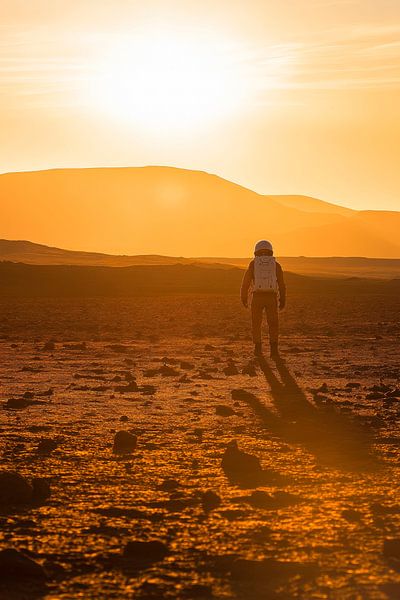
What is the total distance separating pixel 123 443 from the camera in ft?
30.0

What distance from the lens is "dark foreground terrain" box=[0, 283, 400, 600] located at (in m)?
5.61

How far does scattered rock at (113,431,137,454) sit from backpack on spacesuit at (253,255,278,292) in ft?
28.0

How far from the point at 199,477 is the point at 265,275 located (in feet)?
32.0

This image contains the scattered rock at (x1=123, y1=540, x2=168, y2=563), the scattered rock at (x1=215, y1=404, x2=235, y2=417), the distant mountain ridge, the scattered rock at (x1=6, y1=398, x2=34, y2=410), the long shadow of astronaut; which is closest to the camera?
the scattered rock at (x1=123, y1=540, x2=168, y2=563)

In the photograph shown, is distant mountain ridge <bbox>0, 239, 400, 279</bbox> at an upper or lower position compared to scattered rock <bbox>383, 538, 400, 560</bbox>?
upper

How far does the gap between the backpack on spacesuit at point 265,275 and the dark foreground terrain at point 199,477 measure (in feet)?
3.78

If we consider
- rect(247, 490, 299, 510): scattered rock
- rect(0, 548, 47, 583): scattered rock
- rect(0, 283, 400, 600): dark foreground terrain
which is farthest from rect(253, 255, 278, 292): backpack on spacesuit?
rect(0, 548, 47, 583): scattered rock

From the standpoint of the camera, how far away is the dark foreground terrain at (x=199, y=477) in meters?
5.61

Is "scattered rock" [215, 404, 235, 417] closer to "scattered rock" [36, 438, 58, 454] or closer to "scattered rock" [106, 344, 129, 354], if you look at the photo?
"scattered rock" [36, 438, 58, 454]

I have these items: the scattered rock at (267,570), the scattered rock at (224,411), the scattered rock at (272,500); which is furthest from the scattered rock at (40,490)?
the scattered rock at (224,411)

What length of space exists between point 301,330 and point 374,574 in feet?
62.7

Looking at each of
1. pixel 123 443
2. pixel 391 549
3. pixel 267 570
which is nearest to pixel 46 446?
pixel 123 443

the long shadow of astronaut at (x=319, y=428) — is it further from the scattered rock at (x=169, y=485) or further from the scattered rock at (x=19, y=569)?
the scattered rock at (x=19, y=569)

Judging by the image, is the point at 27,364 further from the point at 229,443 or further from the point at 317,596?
the point at 317,596
